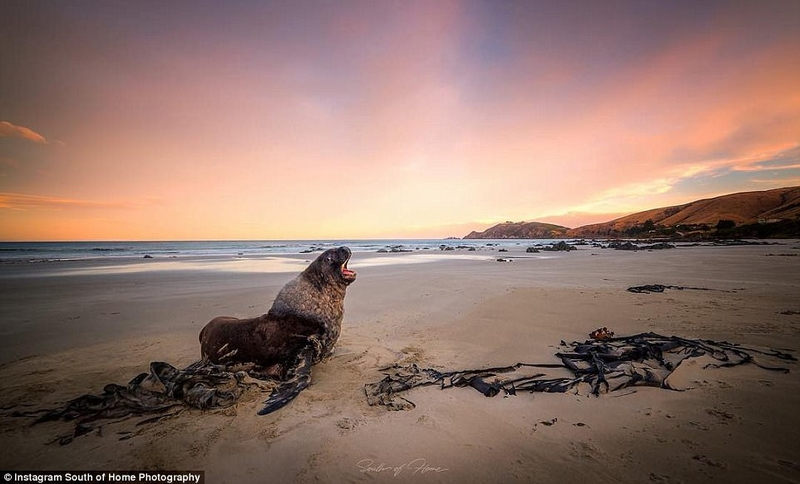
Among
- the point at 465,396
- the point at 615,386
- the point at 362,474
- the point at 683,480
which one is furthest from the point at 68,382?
the point at 615,386

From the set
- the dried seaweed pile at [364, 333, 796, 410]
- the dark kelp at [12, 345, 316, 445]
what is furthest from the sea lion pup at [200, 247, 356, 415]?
the dried seaweed pile at [364, 333, 796, 410]

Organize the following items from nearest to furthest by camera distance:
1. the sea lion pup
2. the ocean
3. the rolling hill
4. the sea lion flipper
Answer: the sea lion flipper < the sea lion pup < the ocean < the rolling hill

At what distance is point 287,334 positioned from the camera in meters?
4.38

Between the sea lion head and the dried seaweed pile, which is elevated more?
the sea lion head

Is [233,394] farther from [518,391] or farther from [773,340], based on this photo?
[773,340]

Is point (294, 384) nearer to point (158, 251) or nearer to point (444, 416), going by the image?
point (444, 416)

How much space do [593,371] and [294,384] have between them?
Answer: 396 cm

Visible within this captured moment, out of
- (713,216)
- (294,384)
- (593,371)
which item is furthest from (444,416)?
(713,216)

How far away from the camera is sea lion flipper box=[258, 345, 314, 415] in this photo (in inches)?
130

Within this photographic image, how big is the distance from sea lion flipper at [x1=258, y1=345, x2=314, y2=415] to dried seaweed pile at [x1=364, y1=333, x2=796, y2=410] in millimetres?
855

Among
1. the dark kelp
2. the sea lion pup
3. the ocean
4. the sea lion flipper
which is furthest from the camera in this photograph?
the ocean

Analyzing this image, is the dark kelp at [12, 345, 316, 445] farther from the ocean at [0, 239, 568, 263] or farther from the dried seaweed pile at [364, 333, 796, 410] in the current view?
the ocean at [0, 239, 568, 263]

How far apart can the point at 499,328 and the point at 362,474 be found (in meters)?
4.41

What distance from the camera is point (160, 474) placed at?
2361mm
